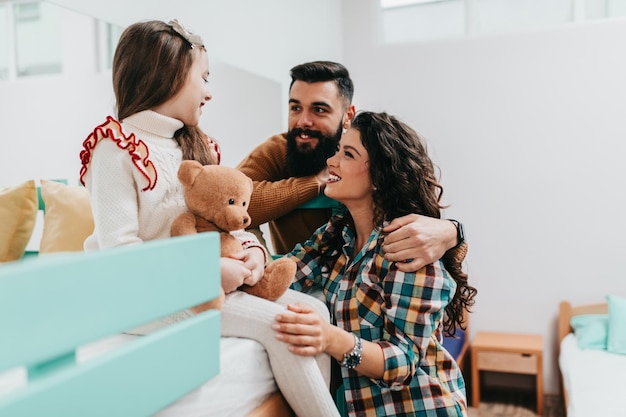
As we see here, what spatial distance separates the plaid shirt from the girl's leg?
19 centimetres

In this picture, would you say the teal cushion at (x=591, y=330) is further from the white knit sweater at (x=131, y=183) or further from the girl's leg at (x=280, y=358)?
the white knit sweater at (x=131, y=183)

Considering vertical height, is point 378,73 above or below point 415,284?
above

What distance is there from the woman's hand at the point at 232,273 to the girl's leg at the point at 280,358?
4 cm

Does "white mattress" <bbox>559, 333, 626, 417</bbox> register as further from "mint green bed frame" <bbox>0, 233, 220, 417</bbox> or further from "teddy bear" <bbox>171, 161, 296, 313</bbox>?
"mint green bed frame" <bbox>0, 233, 220, 417</bbox>

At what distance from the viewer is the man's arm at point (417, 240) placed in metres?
1.39

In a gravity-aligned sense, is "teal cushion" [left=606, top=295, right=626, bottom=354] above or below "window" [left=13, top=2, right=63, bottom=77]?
below

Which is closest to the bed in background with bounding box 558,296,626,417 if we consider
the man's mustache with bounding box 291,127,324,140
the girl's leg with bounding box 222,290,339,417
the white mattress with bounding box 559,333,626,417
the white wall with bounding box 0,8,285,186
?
the white mattress with bounding box 559,333,626,417

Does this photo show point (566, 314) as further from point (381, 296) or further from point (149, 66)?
point (149, 66)

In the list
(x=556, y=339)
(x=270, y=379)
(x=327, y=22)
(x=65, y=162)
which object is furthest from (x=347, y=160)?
(x=556, y=339)

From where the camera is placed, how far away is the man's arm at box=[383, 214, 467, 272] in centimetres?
139

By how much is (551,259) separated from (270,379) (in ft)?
9.94

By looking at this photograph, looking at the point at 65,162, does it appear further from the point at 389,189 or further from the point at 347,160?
the point at 389,189

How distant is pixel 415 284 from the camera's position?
1.39m

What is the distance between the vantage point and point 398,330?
139 cm
